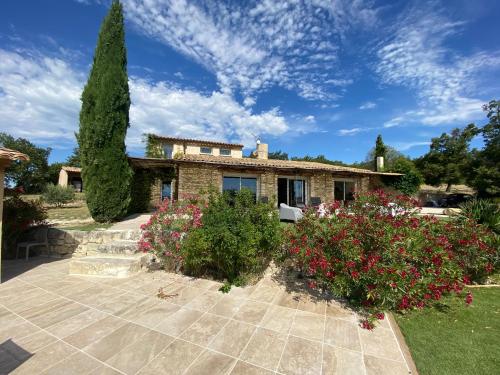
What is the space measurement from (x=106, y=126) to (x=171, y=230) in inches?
249

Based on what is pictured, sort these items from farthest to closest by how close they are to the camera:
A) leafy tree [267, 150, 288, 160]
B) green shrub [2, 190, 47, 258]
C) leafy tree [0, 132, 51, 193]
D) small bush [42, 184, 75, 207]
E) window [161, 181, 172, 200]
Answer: leafy tree [267, 150, 288, 160] → leafy tree [0, 132, 51, 193] → small bush [42, 184, 75, 207] → window [161, 181, 172, 200] → green shrub [2, 190, 47, 258]

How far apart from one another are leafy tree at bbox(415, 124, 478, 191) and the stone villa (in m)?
20.1

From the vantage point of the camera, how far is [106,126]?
902 centimetres

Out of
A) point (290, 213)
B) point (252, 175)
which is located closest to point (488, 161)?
point (252, 175)

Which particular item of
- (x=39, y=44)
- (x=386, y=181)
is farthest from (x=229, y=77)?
(x=386, y=181)

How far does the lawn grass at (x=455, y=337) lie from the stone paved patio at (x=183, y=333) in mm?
289

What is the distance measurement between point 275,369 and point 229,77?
552 inches

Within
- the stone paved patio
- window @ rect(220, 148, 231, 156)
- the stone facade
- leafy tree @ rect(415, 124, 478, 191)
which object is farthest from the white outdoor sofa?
leafy tree @ rect(415, 124, 478, 191)

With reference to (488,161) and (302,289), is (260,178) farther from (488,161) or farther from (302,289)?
(488,161)

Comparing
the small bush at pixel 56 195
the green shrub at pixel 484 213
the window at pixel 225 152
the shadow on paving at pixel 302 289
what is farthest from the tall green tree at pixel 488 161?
the small bush at pixel 56 195

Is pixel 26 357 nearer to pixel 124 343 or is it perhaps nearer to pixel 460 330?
pixel 124 343

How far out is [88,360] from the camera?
247cm

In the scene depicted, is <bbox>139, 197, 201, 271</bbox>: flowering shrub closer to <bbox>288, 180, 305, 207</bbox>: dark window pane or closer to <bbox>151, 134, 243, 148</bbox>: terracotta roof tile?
<bbox>288, 180, 305, 207</bbox>: dark window pane

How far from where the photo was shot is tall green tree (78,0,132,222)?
8.99 meters
